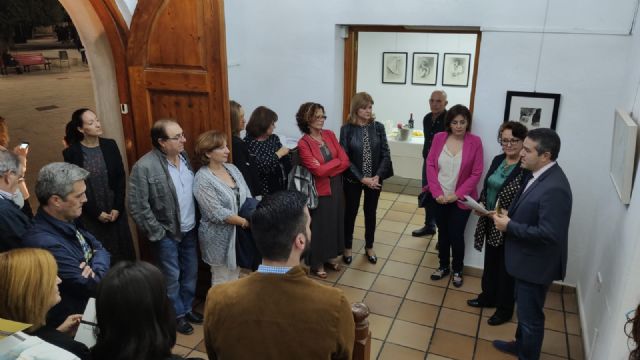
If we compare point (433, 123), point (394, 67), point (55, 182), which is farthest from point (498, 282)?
point (394, 67)

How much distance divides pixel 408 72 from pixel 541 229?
5.58 metres

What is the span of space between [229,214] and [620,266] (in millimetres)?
2500

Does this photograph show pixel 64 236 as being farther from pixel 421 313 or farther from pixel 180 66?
pixel 421 313

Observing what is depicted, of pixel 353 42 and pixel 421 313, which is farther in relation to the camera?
pixel 353 42

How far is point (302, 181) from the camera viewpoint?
4191 millimetres

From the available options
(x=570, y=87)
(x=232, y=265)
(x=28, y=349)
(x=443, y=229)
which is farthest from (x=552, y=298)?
(x=28, y=349)

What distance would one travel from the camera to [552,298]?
4.24m

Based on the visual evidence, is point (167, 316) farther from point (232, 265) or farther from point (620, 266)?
point (620, 266)

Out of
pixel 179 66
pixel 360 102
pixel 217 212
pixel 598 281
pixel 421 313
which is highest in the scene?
pixel 179 66

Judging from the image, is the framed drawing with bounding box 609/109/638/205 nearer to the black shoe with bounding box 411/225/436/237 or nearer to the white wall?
the black shoe with bounding box 411/225/436/237

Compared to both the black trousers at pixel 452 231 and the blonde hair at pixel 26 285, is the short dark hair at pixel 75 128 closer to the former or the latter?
the blonde hair at pixel 26 285

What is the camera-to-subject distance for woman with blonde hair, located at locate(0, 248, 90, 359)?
1.80 metres

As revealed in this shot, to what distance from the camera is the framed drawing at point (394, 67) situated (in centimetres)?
793

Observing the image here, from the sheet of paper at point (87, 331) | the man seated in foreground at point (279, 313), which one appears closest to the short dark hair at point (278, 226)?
the man seated in foreground at point (279, 313)
